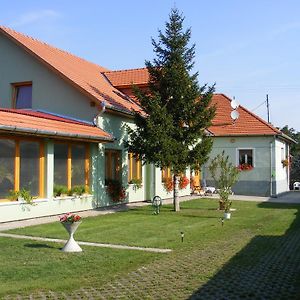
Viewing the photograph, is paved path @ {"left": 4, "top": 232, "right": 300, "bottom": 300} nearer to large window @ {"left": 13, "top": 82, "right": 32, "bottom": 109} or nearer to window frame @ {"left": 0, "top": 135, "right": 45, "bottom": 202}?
window frame @ {"left": 0, "top": 135, "right": 45, "bottom": 202}

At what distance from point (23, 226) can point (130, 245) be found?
3952 millimetres

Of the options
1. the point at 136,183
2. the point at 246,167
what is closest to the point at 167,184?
the point at 136,183

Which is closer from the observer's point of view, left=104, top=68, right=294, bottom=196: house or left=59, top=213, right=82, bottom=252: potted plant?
left=59, top=213, right=82, bottom=252: potted plant

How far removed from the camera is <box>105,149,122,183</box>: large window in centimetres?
1875

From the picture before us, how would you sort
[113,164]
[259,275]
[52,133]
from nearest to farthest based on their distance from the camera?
[259,275]
[52,133]
[113,164]

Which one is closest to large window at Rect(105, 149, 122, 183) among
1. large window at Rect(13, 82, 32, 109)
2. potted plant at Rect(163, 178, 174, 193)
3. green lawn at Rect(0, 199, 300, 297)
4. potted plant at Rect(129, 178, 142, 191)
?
potted plant at Rect(129, 178, 142, 191)

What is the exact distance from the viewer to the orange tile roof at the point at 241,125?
91.7 ft

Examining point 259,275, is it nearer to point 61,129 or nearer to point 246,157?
point 61,129

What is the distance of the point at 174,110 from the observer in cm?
1689

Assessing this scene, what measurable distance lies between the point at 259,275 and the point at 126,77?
54.7 feet

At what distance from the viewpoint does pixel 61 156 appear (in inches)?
620

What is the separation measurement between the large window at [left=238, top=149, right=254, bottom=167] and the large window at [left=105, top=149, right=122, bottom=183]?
442 inches

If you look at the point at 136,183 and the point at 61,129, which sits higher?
the point at 61,129

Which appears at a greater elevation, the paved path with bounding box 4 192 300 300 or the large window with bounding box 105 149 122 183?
the large window with bounding box 105 149 122 183
